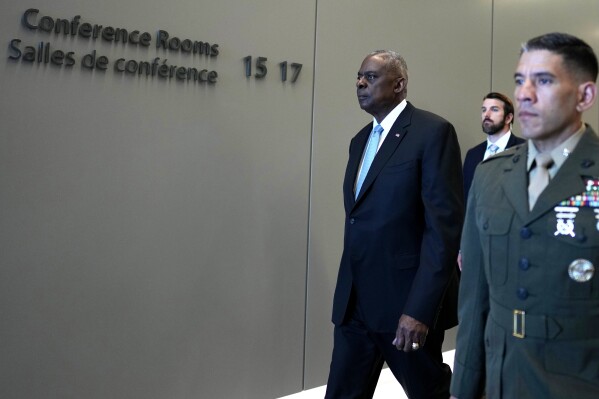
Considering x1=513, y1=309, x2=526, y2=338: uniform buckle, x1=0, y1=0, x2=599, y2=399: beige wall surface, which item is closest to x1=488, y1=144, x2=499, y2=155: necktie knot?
x1=0, y1=0, x2=599, y2=399: beige wall surface

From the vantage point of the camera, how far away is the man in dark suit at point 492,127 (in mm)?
4758

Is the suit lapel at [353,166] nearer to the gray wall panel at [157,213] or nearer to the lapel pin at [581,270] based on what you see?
the gray wall panel at [157,213]

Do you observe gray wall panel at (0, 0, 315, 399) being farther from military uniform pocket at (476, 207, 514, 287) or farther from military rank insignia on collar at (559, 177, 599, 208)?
military rank insignia on collar at (559, 177, 599, 208)

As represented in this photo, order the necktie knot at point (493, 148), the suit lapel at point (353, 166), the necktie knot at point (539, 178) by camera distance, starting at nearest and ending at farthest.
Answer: the necktie knot at point (539, 178) < the suit lapel at point (353, 166) < the necktie knot at point (493, 148)

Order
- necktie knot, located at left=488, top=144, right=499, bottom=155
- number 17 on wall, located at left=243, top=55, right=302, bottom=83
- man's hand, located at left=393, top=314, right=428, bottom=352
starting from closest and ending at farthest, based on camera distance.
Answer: man's hand, located at left=393, top=314, right=428, bottom=352 < number 17 on wall, located at left=243, top=55, right=302, bottom=83 < necktie knot, located at left=488, top=144, right=499, bottom=155

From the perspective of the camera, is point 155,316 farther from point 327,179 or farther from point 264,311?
point 327,179

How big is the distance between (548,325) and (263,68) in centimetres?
246

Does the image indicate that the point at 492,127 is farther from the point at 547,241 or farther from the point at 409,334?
the point at 547,241

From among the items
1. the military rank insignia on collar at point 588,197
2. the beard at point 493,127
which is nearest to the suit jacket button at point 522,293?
the military rank insignia on collar at point 588,197

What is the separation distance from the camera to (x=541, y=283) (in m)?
1.52

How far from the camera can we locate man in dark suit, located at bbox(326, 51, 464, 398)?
2.52m

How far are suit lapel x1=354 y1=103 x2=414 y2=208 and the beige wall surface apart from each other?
1.04 m

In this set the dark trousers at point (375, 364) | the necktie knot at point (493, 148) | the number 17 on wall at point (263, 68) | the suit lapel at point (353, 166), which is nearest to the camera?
the dark trousers at point (375, 364)

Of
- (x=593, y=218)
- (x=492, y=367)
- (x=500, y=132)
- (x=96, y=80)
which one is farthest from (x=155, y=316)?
(x=500, y=132)
